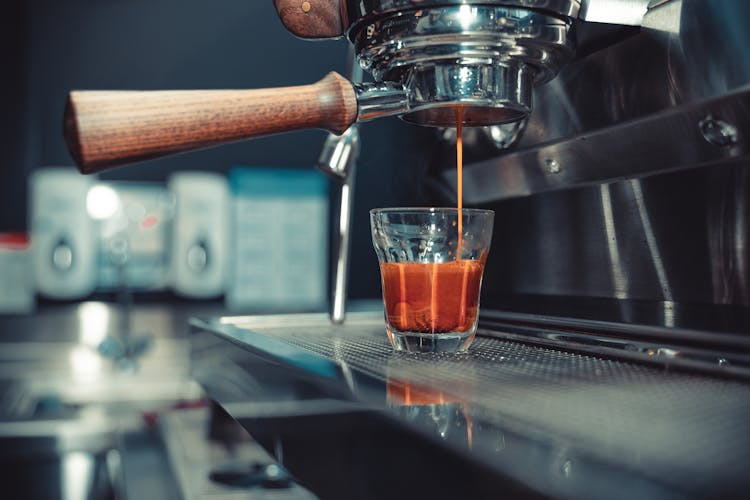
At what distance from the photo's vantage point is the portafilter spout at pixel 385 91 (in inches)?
14.9

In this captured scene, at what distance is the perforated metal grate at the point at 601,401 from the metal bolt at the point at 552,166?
0.15 meters

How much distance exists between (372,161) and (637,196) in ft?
1.15

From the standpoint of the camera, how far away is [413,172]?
0.79m

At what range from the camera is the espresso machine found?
26 centimetres

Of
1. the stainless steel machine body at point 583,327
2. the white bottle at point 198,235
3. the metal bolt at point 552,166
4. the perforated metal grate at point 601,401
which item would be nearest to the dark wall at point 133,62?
the white bottle at point 198,235

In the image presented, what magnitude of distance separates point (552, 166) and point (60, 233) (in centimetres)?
136

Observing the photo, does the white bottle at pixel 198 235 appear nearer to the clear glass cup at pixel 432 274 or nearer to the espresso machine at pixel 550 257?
the espresso machine at pixel 550 257

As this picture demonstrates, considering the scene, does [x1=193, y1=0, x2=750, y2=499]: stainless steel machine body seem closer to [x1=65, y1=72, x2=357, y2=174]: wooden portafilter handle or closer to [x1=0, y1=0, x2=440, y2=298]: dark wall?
[x1=65, y1=72, x2=357, y2=174]: wooden portafilter handle

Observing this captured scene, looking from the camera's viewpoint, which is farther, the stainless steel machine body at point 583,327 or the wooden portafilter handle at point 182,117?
the wooden portafilter handle at point 182,117

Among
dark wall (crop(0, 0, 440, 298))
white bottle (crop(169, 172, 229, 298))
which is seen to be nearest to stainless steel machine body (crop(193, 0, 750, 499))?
white bottle (crop(169, 172, 229, 298))

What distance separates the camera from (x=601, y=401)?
1.03 feet

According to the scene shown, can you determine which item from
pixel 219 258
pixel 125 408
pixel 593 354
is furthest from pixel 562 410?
pixel 219 258

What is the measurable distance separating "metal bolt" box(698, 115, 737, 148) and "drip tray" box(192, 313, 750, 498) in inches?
5.2

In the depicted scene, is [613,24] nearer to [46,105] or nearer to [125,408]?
[125,408]
